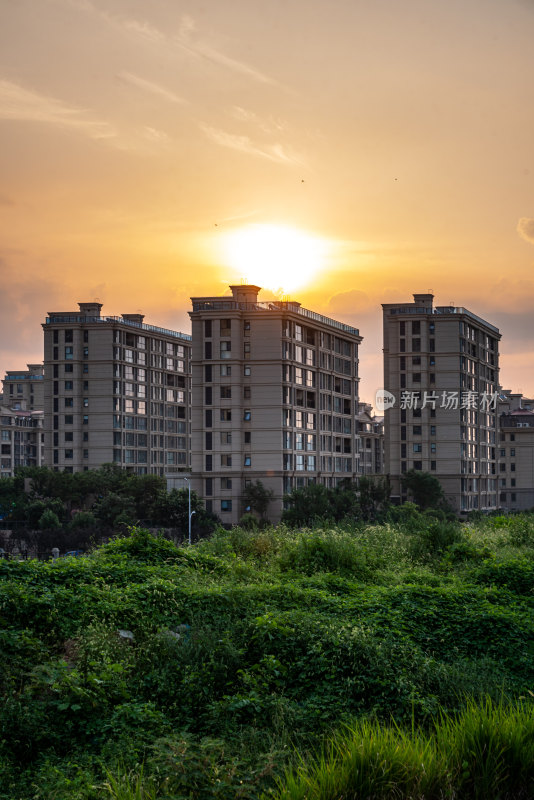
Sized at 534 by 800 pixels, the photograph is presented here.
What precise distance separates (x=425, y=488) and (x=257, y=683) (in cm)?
5400

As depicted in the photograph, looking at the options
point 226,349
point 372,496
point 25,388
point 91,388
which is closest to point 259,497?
point 372,496

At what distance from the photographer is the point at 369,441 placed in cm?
9969

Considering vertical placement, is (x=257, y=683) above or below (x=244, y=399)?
below

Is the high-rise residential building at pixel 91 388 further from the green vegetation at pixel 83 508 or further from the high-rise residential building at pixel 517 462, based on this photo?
the high-rise residential building at pixel 517 462

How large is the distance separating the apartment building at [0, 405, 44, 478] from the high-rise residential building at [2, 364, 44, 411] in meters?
13.9

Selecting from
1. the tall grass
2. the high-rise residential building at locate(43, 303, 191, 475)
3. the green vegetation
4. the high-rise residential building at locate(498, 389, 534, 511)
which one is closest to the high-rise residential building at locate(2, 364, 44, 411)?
the high-rise residential building at locate(43, 303, 191, 475)

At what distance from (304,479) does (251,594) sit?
4485 cm

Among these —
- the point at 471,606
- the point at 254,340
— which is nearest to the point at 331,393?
the point at 254,340

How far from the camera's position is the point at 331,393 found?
60500 millimetres

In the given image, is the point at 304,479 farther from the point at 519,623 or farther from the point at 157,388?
the point at 519,623

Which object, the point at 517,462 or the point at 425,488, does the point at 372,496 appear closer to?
the point at 425,488

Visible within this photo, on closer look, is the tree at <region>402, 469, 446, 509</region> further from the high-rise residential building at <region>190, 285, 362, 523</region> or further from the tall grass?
the tall grass

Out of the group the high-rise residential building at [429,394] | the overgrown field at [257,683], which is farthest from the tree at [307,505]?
the overgrown field at [257,683]

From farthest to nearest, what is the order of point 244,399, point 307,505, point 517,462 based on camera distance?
point 517,462 → point 244,399 → point 307,505
